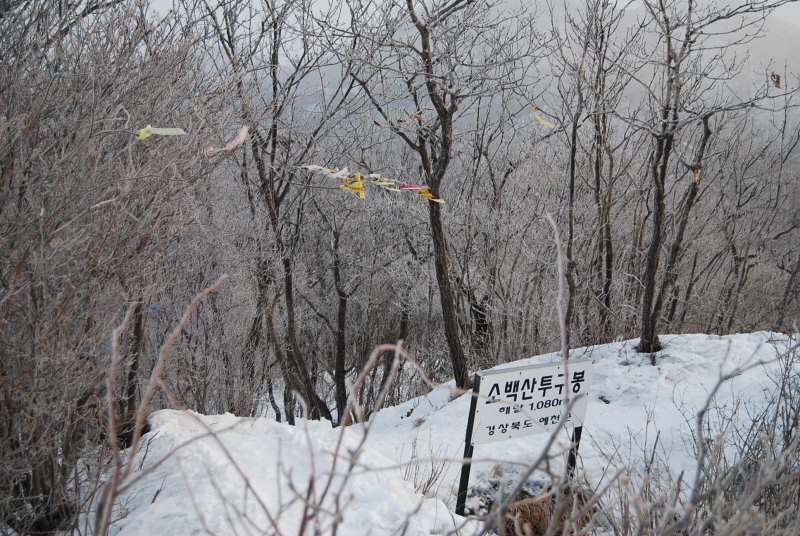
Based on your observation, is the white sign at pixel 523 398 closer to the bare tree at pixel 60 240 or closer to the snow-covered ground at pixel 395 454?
the snow-covered ground at pixel 395 454

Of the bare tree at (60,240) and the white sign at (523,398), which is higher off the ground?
the bare tree at (60,240)

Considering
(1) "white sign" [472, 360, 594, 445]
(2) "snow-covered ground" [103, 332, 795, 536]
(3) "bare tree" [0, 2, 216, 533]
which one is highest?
(3) "bare tree" [0, 2, 216, 533]

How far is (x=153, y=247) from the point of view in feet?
12.7

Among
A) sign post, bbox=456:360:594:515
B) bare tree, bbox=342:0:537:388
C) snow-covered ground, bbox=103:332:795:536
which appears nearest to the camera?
snow-covered ground, bbox=103:332:795:536

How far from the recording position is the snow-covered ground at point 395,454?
2.00m

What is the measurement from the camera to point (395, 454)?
458 centimetres

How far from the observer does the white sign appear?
359 centimetres

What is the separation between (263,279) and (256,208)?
1.45 metres

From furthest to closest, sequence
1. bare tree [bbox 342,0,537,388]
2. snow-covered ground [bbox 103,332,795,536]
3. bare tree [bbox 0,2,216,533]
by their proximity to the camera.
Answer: bare tree [bbox 342,0,537,388]
bare tree [bbox 0,2,216,533]
snow-covered ground [bbox 103,332,795,536]

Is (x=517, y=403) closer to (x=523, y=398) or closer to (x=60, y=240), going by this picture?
(x=523, y=398)

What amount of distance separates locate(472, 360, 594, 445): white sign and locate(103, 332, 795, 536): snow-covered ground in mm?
294

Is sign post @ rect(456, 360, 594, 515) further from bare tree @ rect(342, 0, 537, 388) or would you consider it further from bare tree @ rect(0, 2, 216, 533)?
bare tree @ rect(342, 0, 537, 388)

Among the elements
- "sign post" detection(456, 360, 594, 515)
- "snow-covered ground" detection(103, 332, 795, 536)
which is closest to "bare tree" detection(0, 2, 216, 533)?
"snow-covered ground" detection(103, 332, 795, 536)

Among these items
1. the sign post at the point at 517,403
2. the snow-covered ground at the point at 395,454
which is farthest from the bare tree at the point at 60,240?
the sign post at the point at 517,403
